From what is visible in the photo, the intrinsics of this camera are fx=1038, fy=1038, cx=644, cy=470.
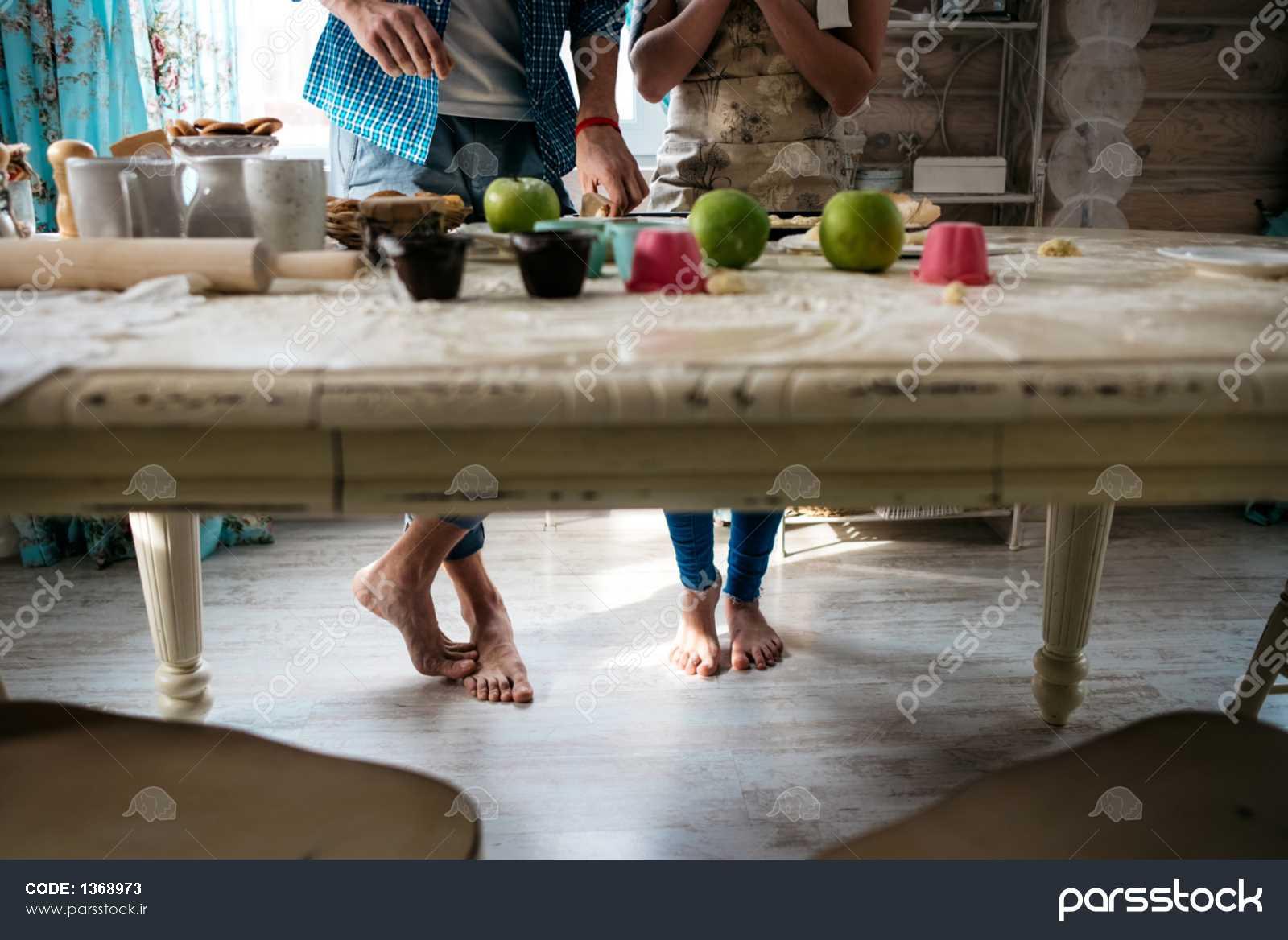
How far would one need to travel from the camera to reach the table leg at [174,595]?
1525mm

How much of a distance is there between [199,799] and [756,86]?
1566 mm

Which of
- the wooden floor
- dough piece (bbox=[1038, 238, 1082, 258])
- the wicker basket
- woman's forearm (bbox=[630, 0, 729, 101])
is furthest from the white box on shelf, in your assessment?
the wicker basket

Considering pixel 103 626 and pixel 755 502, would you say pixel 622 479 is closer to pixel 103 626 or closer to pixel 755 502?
pixel 755 502

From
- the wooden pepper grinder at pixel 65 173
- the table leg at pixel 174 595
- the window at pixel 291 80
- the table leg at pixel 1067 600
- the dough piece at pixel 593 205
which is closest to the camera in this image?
the wooden pepper grinder at pixel 65 173

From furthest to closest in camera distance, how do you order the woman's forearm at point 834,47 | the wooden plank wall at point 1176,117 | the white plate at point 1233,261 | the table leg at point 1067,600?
the wooden plank wall at point 1176,117
the woman's forearm at point 834,47
the table leg at point 1067,600
the white plate at point 1233,261

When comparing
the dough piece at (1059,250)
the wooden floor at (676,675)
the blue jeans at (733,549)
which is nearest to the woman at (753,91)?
the blue jeans at (733,549)

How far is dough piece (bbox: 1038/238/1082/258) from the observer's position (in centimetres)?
114

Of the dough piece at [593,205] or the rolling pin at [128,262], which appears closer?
the rolling pin at [128,262]

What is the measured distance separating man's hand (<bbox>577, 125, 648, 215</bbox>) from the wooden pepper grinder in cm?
68

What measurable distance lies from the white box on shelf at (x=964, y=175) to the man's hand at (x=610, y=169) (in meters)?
1.57

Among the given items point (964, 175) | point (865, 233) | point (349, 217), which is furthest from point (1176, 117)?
point (349, 217)

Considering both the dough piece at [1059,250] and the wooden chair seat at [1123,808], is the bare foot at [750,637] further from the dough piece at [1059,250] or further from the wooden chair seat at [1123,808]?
the wooden chair seat at [1123,808]

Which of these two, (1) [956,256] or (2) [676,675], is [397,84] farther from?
(2) [676,675]

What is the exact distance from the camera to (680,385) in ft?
2.00
